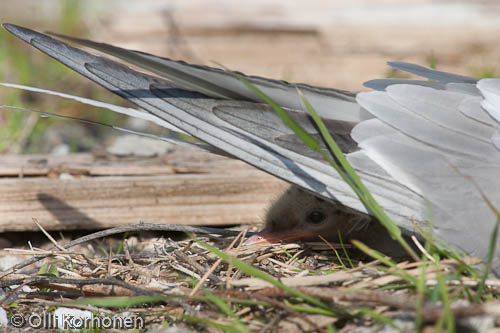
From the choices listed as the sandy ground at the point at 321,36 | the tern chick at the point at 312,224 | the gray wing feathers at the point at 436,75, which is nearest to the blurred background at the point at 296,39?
the sandy ground at the point at 321,36

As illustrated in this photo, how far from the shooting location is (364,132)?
77.4 inches

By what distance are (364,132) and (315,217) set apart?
0.60 metres

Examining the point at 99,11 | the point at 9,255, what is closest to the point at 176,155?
the point at 9,255

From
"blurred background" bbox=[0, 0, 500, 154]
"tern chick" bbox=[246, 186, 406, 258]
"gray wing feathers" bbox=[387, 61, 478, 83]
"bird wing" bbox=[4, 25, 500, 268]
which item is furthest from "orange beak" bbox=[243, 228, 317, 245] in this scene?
"blurred background" bbox=[0, 0, 500, 154]

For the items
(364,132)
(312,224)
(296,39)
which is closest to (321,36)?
(296,39)

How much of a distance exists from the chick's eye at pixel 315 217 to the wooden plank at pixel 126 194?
265 mm

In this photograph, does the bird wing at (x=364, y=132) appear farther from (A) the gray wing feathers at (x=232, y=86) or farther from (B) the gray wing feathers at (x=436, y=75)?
(B) the gray wing feathers at (x=436, y=75)

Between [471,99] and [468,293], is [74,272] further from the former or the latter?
[471,99]

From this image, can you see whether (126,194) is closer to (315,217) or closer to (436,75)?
(315,217)

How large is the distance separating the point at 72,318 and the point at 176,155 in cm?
141

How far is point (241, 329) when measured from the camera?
5.12 ft

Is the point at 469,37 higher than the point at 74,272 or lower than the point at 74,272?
higher

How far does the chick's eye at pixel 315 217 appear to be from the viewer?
96.4 inches

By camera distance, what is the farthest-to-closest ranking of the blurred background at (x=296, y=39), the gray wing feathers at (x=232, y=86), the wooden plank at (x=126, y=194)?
the blurred background at (x=296, y=39), the wooden plank at (x=126, y=194), the gray wing feathers at (x=232, y=86)
